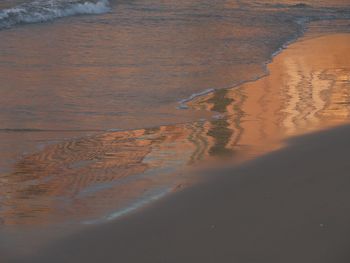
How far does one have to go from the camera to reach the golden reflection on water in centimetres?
488

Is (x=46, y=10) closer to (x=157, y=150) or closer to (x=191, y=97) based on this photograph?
(x=191, y=97)

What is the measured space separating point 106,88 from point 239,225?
437 cm

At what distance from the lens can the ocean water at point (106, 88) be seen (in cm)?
527

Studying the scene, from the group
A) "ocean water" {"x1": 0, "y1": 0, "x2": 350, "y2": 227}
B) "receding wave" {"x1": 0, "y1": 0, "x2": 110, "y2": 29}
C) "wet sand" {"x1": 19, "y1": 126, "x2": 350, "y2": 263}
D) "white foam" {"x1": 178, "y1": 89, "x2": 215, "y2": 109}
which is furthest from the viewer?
"receding wave" {"x1": 0, "y1": 0, "x2": 110, "y2": 29}

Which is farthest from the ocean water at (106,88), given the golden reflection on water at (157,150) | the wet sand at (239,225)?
the wet sand at (239,225)

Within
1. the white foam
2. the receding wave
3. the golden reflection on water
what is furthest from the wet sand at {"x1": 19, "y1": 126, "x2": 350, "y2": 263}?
the receding wave

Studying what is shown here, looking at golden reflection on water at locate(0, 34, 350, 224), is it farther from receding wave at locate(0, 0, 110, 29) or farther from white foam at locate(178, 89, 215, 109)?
receding wave at locate(0, 0, 110, 29)

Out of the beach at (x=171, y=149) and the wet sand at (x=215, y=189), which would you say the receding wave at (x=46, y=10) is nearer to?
the beach at (x=171, y=149)

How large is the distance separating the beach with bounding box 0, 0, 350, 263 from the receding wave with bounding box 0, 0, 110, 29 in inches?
71.1

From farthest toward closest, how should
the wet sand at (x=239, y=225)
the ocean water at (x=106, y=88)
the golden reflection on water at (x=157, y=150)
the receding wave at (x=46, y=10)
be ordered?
1. the receding wave at (x=46, y=10)
2. the ocean water at (x=106, y=88)
3. the golden reflection on water at (x=157, y=150)
4. the wet sand at (x=239, y=225)

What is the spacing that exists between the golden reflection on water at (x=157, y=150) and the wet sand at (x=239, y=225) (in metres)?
0.33

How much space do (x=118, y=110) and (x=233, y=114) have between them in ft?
3.50

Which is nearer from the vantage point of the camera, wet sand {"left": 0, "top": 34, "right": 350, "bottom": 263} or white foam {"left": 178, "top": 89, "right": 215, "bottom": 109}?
wet sand {"left": 0, "top": 34, "right": 350, "bottom": 263}

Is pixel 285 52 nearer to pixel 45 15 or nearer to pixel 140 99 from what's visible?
pixel 140 99
